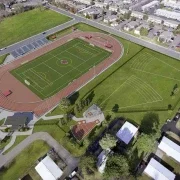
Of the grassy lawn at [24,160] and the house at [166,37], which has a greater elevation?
the house at [166,37]

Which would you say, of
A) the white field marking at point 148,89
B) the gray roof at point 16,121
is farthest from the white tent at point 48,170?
the white field marking at point 148,89

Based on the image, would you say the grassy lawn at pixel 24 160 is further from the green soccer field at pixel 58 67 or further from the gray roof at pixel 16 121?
the green soccer field at pixel 58 67

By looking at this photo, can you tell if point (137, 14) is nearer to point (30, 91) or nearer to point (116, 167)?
point (30, 91)

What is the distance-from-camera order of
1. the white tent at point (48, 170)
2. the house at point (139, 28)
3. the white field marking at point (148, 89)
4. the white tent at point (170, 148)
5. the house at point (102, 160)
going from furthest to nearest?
the house at point (139, 28) < the white field marking at point (148, 89) < the white tent at point (170, 148) < the house at point (102, 160) < the white tent at point (48, 170)

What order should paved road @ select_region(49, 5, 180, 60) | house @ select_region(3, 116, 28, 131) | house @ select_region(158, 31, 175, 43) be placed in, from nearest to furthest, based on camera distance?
house @ select_region(3, 116, 28, 131)
paved road @ select_region(49, 5, 180, 60)
house @ select_region(158, 31, 175, 43)

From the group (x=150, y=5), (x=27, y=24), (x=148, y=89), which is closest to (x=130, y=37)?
(x=150, y=5)

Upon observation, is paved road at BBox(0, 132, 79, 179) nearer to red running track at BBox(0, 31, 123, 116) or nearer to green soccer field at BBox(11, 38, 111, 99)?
red running track at BBox(0, 31, 123, 116)

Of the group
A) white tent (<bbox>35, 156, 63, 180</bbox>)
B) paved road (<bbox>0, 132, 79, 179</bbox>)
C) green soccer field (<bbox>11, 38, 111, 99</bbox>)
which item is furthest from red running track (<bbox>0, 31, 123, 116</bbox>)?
white tent (<bbox>35, 156, 63, 180</bbox>)

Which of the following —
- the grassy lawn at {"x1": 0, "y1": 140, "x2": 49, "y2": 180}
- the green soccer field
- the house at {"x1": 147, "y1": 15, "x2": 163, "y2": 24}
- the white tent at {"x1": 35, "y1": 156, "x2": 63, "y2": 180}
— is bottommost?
the grassy lawn at {"x1": 0, "y1": 140, "x2": 49, "y2": 180}
